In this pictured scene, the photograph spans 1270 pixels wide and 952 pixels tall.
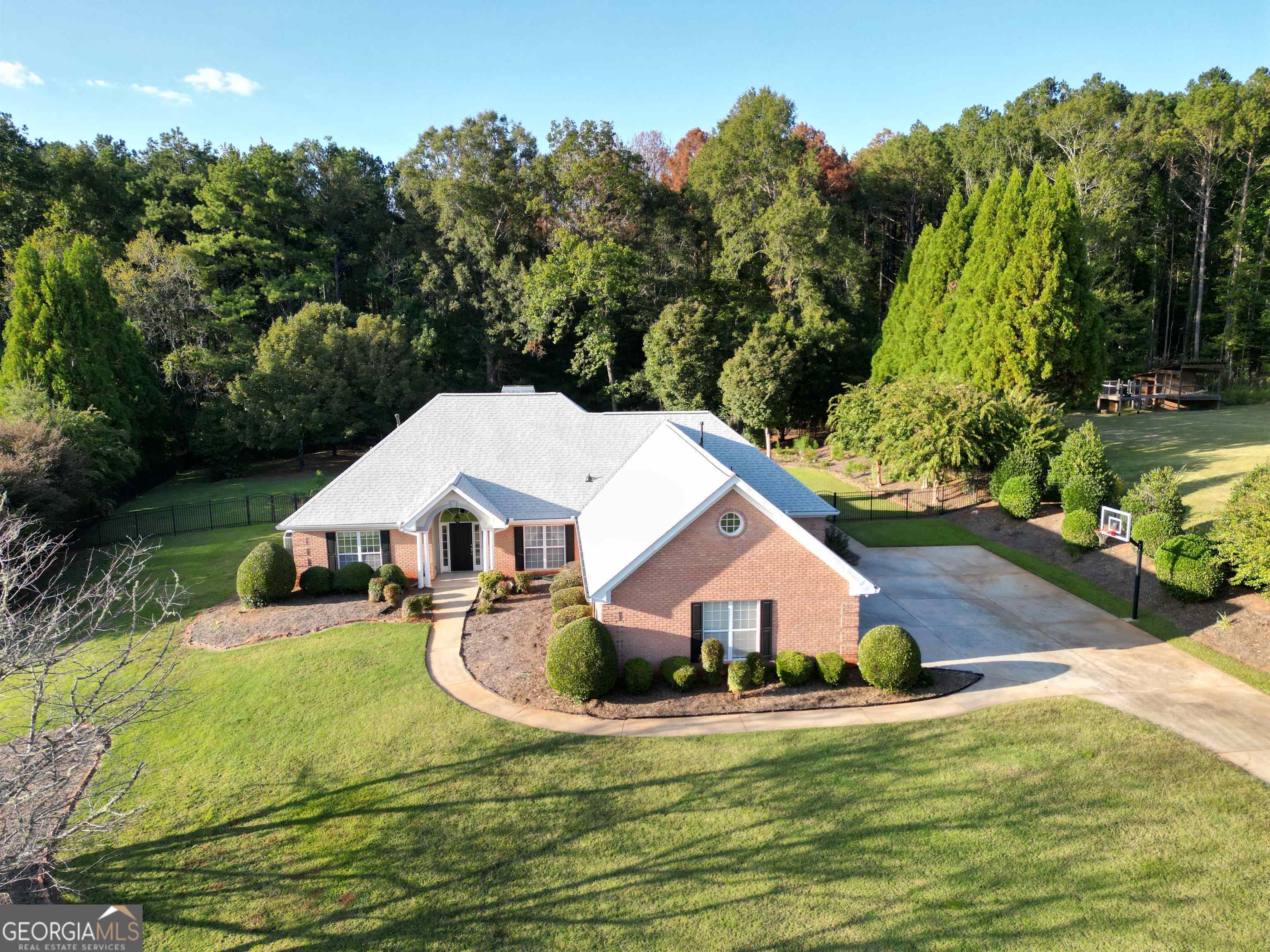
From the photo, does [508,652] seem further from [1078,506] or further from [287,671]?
[1078,506]

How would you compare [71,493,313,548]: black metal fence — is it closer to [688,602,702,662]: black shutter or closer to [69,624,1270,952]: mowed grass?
[69,624,1270,952]: mowed grass

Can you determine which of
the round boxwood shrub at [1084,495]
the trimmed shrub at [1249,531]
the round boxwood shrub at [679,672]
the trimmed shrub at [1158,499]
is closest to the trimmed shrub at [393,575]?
the round boxwood shrub at [679,672]

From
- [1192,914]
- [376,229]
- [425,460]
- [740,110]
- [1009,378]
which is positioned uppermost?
[740,110]

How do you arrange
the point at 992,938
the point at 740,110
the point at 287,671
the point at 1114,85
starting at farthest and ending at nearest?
the point at 1114,85 → the point at 740,110 → the point at 287,671 → the point at 992,938

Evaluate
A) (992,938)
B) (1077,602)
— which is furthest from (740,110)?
(992,938)

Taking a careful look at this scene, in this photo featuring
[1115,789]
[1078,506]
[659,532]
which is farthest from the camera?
[1078,506]

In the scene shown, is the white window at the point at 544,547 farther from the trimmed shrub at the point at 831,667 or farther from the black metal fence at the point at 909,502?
the black metal fence at the point at 909,502

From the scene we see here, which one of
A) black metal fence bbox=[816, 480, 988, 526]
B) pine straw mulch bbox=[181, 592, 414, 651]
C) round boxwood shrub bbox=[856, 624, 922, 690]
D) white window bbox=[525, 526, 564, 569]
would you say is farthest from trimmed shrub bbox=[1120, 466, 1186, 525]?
pine straw mulch bbox=[181, 592, 414, 651]
